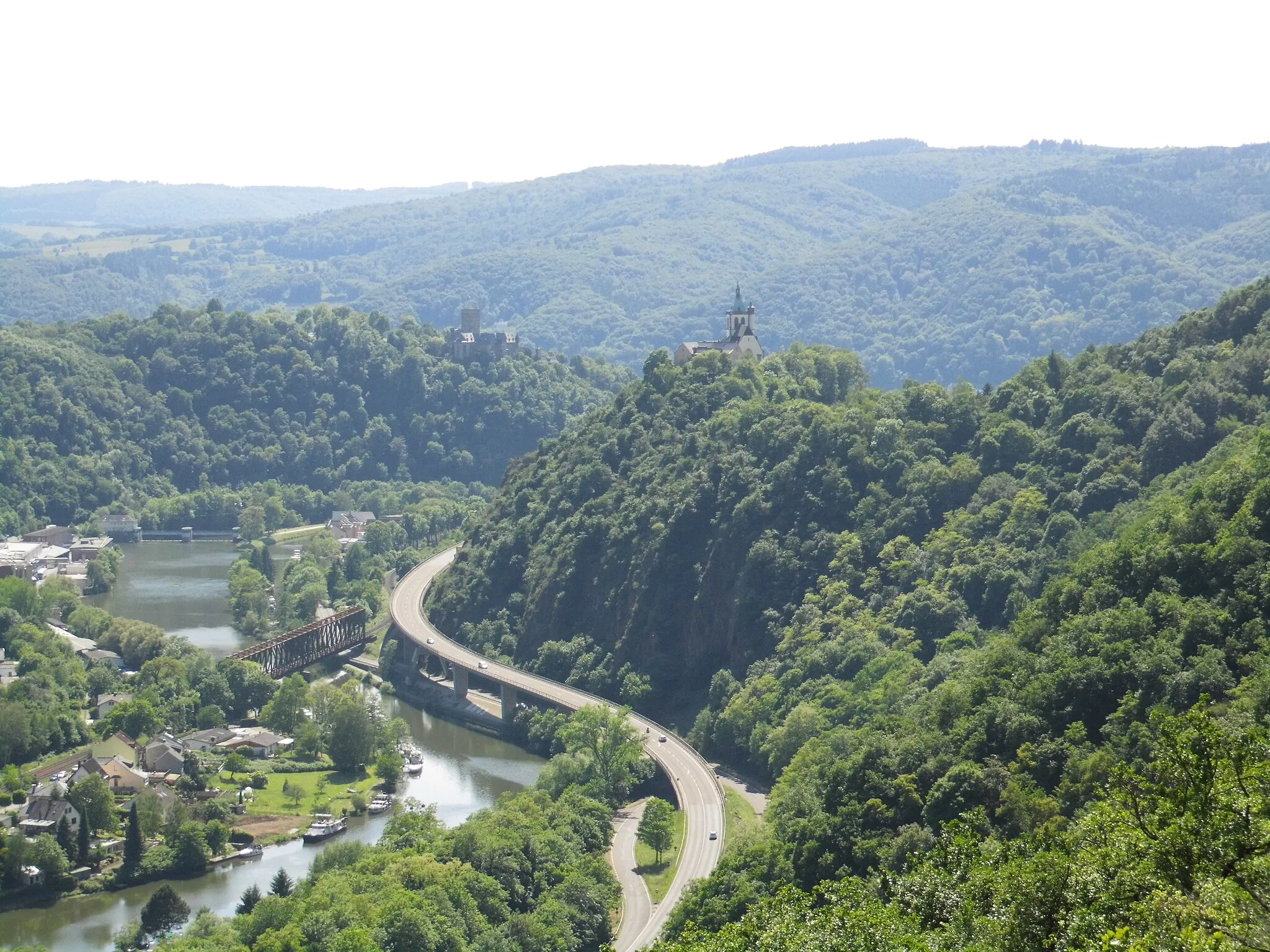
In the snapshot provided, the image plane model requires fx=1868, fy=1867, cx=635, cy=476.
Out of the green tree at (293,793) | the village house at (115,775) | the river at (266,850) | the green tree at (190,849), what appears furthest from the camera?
the green tree at (293,793)

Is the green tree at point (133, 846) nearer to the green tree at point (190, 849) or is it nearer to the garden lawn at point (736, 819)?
the green tree at point (190, 849)

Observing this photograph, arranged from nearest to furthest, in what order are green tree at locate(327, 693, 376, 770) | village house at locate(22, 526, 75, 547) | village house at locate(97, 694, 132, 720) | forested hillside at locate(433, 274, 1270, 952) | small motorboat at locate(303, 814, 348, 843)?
1. forested hillside at locate(433, 274, 1270, 952)
2. small motorboat at locate(303, 814, 348, 843)
3. green tree at locate(327, 693, 376, 770)
4. village house at locate(97, 694, 132, 720)
5. village house at locate(22, 526, 75, 547)

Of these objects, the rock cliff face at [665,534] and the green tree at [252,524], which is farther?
the green tree at [252,524]

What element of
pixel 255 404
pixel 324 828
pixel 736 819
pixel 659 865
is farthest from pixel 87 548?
pixel 659 865

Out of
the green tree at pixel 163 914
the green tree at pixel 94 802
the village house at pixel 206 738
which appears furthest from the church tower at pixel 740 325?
the green tree at pixel 163 914

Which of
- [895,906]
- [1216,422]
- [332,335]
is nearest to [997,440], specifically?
[1216,422]

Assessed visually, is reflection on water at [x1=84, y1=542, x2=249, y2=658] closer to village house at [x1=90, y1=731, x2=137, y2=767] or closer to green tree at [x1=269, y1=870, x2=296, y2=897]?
village house at [x1=90, y1=731, x2=137, y2=767]

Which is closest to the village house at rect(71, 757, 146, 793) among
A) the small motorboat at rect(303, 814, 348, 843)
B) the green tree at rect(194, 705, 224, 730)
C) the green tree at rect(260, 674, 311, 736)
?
the small motorboat at rect(303, 814, 348, 843)
